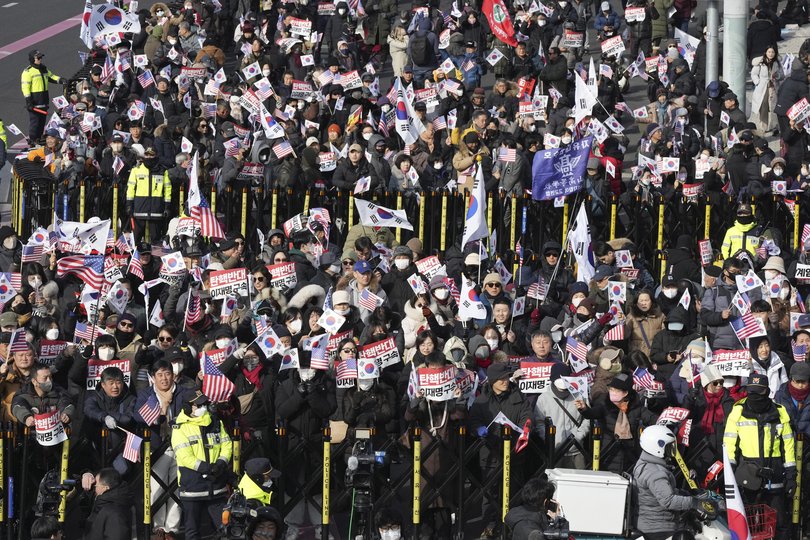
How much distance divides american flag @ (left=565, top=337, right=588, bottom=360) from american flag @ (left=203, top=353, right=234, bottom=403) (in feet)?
11.8

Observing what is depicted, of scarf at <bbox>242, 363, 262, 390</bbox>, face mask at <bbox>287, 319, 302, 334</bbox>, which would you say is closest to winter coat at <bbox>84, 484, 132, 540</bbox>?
scarf at <bbox>242, 363, 262, 390</bbox>

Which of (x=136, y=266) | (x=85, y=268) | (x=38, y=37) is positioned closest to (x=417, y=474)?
(x=136, y=266)

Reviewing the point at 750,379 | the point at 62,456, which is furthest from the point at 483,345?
the point at 62,456

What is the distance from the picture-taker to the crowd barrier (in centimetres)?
1764

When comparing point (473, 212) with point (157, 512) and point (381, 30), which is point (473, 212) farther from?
point (381, 30)

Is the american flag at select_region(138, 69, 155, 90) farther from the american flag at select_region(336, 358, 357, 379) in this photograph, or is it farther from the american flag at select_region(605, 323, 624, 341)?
the american flag at select_region(336, 358, 357, 379)

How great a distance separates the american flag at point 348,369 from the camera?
1839cm

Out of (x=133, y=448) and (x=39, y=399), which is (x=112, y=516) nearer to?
(x=133, y=448)

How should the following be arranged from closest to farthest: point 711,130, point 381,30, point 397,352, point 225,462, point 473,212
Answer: point 225,462 < point 397,352 < point 473,212 < point 711,130 < point 381,30

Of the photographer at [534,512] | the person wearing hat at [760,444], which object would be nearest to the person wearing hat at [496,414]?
the person wearing hat at [760,444]

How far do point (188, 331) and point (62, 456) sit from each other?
135 inches

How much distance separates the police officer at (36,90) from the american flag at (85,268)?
10957 mm

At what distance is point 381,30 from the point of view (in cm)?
3572

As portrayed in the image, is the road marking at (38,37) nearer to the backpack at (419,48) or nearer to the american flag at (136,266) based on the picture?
the backpack at (419,48)
